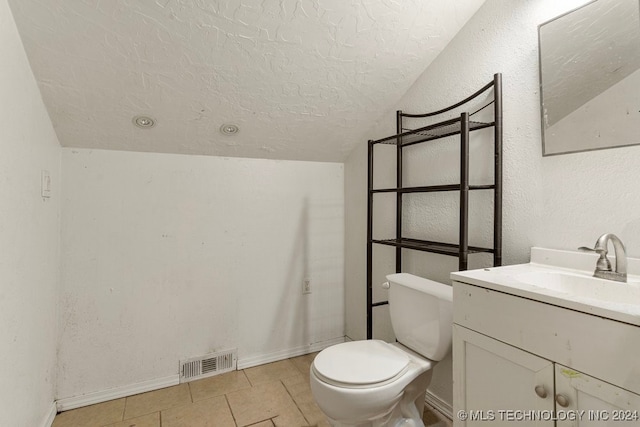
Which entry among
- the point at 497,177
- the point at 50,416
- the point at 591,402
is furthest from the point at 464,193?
the point at 50,416

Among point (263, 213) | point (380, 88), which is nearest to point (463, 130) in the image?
point (380, 88)

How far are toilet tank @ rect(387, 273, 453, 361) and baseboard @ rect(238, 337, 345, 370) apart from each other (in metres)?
1.02

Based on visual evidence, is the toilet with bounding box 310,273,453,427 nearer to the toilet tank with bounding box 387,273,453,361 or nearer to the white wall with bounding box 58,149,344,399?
the toilet tank with bounding box 387,273,453,361

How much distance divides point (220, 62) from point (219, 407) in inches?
70.8

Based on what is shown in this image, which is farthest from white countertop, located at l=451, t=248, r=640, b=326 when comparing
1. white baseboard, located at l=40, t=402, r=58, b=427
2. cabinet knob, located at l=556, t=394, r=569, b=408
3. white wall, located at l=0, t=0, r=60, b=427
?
white baseboard, located at l=40, t=402, r=58, b=427

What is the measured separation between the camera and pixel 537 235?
→ 136 centimetres

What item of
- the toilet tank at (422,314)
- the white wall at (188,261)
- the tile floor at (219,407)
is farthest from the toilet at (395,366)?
the white wall at (188,261)

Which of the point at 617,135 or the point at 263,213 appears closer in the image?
the point at 617,135

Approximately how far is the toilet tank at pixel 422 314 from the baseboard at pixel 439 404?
43cm

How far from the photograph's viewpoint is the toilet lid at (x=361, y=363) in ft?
4.20

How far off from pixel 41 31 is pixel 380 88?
156 centimetres

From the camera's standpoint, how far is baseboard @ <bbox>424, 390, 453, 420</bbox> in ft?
5.40

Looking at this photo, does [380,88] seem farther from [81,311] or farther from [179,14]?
[81,311]

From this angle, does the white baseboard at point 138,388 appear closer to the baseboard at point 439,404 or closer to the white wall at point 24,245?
the white wall at point 24,245
